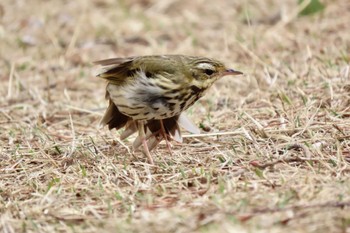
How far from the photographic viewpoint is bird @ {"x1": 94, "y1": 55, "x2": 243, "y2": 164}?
16.8 ft

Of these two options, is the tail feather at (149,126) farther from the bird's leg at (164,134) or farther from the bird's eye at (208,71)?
the bird's eye at (208,71)

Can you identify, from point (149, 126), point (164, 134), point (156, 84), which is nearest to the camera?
point (156, 84)

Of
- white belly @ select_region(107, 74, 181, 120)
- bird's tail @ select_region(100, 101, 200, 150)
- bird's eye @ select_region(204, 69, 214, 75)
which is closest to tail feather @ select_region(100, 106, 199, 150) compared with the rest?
bird's tail @ select_region(100, 101, 200, 150)

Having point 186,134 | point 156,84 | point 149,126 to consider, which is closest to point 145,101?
point 156,84

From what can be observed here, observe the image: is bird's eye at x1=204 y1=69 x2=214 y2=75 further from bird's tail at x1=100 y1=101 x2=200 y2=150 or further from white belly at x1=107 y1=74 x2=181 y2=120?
bird's tail at x1=100 y1=101 x2=200 y2=150

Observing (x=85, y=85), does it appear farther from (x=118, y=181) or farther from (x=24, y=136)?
(x=118, y=181)

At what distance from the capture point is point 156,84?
5.13m

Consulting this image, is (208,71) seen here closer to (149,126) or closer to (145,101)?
(145,101)

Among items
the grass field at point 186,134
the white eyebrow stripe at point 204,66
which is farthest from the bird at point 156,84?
the grass field at point 186,134

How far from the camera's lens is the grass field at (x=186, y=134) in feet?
13.8

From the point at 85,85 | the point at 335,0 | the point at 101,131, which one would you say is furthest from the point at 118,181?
the point at 335,0

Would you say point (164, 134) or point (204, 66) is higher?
point (204, 66)

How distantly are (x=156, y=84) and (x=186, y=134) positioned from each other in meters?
0.87

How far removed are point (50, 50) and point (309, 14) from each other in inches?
121
